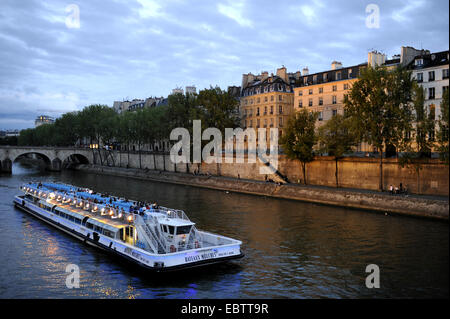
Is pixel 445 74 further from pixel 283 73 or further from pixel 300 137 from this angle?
pixel 283 73

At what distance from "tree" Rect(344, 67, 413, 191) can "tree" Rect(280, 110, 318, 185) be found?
8.80 m

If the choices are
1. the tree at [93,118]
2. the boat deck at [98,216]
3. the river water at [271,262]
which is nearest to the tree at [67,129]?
the tree at [93,118]

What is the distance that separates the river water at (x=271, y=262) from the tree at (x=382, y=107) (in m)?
9.79

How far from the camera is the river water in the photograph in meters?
19.5

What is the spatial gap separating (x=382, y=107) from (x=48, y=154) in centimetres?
8678

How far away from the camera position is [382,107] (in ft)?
144

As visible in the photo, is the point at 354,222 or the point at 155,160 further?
the point at 155,160

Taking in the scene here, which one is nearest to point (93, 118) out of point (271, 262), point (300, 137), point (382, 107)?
point (300, 137)

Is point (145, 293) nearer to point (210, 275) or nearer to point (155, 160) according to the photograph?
point (210, 275)

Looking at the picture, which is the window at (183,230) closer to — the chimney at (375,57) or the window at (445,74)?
the window at (445,74)

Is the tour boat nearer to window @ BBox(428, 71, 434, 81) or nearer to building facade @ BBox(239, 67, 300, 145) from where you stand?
window @ BBox(428, 71, 434, 81)

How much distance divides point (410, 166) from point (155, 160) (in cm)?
6041

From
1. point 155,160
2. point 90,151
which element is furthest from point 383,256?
point 90,151

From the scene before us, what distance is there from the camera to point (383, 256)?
24688 millimetres
